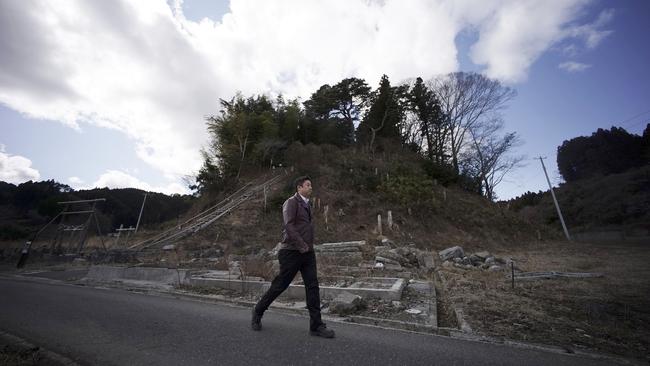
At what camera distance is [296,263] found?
3.69 metres

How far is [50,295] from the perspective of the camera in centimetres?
668

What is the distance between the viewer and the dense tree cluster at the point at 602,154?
4178 centimetres

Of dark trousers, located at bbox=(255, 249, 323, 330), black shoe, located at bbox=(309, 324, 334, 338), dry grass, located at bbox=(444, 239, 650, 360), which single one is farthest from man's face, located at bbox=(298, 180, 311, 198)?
dry grass, located at bbox=(444, 239, 650, 360)

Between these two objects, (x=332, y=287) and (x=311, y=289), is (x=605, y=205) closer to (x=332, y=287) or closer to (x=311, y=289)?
(x=332, y=287)

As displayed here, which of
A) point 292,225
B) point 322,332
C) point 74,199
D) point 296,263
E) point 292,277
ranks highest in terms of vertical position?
point 74,199

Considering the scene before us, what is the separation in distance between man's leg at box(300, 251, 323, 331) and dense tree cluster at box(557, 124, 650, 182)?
54673mm

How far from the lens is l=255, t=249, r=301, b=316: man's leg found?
12.0 ft

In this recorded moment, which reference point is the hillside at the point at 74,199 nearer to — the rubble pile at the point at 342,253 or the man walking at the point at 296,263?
the rubble pile at the point at 342,253

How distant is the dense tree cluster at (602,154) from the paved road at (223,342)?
2124 inches

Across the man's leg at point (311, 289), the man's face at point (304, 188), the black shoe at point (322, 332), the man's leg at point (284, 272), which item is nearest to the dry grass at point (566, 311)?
the black shoe at point (322, 332)

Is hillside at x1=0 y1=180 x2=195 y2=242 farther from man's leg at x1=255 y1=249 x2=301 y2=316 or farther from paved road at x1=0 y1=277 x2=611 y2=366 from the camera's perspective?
man's leg at x1=255 y1=249 x2=301 y2=316

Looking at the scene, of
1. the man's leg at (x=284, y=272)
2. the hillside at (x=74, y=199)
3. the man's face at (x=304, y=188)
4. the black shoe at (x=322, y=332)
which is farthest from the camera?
the hillside at (x=74, y=199)

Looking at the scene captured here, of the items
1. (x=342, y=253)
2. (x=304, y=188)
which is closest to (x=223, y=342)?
(x=304, y=188)

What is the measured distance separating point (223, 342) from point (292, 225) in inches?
59.5
